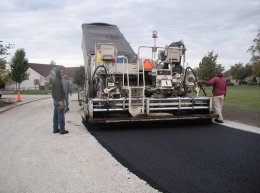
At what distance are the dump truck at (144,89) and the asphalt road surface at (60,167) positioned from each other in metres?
1.29

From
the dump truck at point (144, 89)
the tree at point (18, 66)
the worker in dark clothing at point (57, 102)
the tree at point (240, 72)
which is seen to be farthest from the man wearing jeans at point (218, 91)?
the tree at point (240, 72)

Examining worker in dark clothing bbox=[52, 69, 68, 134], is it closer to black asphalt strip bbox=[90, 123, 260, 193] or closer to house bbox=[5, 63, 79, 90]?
black asphalt strip bbox=[90, 123, 260, 193]

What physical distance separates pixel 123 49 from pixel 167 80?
140 inches

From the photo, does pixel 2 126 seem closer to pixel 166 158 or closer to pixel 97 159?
pixel 97 159

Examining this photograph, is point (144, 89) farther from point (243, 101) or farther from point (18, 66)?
point (18, 66)

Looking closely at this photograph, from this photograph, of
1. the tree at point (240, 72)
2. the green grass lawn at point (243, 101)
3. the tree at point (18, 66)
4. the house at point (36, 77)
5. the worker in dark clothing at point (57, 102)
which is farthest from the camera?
the tree at point (240, 72)

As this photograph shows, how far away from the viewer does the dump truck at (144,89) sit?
8.39 m

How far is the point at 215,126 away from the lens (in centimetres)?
858

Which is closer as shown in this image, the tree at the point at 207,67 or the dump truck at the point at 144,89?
the dump truck at the point at 144,89

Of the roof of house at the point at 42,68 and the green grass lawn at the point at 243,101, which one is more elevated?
the roof of house at the point at 42,68

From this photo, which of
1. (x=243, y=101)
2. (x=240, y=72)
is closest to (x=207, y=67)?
(x=243, y=101)

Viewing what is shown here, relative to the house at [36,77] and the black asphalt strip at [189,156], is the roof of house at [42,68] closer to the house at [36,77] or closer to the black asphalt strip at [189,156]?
the house at [36,77]

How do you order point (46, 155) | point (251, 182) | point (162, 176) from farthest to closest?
point (46, 155) → point (162, 176) → point (251, 182)

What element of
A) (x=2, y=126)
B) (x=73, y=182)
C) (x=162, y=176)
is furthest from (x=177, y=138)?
(x=2, y=126)
